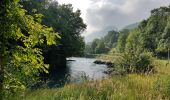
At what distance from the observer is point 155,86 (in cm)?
1104

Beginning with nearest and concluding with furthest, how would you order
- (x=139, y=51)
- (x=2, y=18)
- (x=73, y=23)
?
(x=2, y=18) < (x=139, y=51) < (x=73, y=23)

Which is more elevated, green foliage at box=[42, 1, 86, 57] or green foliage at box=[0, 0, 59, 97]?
green foliage at box=[42, 1, 86, 57]

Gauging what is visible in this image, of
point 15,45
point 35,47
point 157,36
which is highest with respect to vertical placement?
point 157,36

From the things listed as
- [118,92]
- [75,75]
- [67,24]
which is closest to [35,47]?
[75,75]

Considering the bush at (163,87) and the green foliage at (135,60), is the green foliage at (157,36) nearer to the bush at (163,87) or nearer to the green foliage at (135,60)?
the green foliage at (135,60)

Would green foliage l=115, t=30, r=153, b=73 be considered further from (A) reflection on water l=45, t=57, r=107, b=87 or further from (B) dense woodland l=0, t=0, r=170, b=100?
(A) reflection on water l=45, t=57, r=107, b=87

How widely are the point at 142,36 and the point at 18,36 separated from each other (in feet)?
285

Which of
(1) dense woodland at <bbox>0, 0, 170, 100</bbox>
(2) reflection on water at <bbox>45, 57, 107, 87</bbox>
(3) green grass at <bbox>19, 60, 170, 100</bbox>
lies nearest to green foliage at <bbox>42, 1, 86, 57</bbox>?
(1) dense woodland at <bbox>0, 0, 170, 100</bbox>

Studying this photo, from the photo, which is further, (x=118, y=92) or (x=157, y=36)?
(x=157, y=36)

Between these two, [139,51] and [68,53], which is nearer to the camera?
[139,51]

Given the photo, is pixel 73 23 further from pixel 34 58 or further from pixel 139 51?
pixel 34 58

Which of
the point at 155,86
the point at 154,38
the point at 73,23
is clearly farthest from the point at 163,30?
the point at 155,86

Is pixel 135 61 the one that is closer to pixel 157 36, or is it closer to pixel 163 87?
pixel 163 87

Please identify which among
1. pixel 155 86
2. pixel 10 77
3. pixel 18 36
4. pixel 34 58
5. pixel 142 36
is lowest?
pixel 155 86
